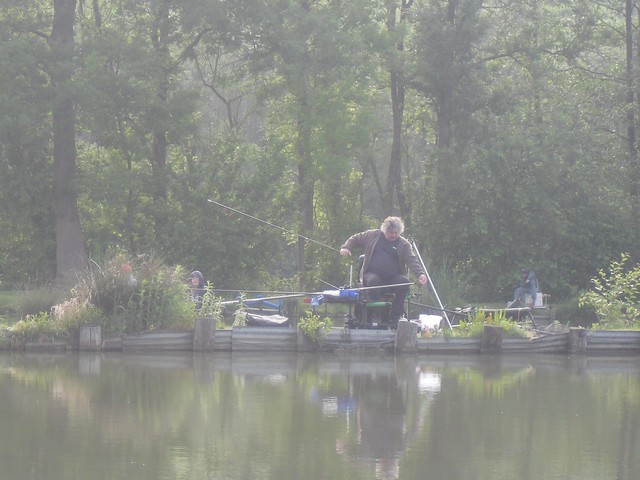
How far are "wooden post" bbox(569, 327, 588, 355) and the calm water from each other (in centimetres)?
147

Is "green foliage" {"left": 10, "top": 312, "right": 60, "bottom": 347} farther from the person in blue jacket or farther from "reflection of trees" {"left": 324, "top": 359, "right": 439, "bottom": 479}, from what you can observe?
the person in blue jacket

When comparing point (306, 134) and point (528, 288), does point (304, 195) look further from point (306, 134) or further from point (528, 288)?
point (528, 288)

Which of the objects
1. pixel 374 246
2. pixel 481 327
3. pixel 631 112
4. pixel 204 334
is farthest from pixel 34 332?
pixel 631 112

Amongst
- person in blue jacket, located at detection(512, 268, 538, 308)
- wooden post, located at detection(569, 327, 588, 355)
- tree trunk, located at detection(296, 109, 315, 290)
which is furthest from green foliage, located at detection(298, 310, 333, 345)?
tree trunk, located at detection(296, 109, 315, 290)

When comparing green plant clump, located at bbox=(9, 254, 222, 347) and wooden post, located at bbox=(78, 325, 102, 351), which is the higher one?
green plant clump, located at bbox=(9, 254, 222, 347)

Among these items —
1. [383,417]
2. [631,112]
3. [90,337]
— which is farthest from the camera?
[631,112]

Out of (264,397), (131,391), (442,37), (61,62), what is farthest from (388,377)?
(442,37)

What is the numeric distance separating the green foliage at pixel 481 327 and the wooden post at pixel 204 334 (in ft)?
11.5

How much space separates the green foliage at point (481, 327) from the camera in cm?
1670

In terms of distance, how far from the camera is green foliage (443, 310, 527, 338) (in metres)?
16.7

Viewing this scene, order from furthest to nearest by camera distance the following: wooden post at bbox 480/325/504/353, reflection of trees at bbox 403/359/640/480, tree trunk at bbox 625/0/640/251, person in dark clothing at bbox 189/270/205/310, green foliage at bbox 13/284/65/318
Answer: tree trunk at bbox 625/0/640/251 < person in dark clothing at bbox 189/270/205/310 < green foliage at bbox 13/284/65/318 < wooden post at bbox 480/325/504/353 < reflection of trees at bbox 403/359/640/480

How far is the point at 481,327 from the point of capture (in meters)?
16.7

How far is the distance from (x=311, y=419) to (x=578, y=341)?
7.62m

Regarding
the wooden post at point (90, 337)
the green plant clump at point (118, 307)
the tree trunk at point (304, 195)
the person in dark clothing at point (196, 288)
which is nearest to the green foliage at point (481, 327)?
the green plant clump at point (118, 307)
